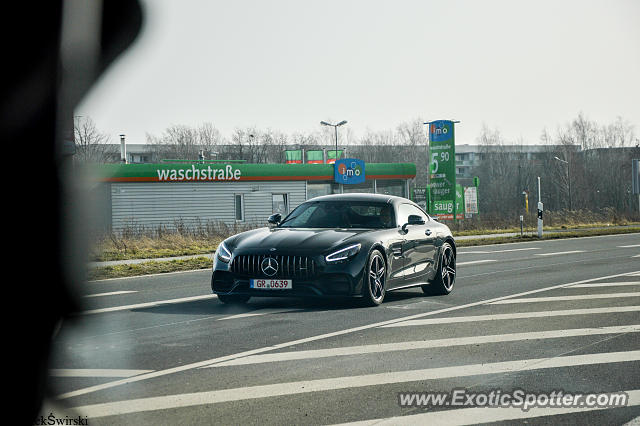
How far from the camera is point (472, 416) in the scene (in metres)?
5.39

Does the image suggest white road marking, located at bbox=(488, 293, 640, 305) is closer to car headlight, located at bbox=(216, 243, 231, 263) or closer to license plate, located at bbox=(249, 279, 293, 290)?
license plate, located at bbox=(249, 279, 293, 290)

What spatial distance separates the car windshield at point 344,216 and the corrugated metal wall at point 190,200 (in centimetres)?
3289

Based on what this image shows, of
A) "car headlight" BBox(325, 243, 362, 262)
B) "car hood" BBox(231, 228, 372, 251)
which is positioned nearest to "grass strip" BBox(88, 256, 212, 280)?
"car hood" BBox(231, 228, 372, 251)

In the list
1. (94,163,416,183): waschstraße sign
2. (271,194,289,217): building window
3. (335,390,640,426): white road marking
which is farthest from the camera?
(271,194,289,217): building window

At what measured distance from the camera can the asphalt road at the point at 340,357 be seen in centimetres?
553

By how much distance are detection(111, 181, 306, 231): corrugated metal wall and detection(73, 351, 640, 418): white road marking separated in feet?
126

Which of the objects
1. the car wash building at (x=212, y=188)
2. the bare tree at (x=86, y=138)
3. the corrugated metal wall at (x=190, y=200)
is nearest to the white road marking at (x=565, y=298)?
the car wash building at (x=212, y=188)

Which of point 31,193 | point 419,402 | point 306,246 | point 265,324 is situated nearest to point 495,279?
point 306,246

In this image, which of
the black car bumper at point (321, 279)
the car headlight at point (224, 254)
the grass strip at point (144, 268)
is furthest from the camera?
the grass strip at point (144, 268)

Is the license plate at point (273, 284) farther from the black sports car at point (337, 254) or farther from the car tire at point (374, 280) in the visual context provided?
the car tire at point (374, 280)

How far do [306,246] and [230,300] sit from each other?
151 centimetres

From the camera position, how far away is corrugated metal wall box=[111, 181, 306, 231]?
152ft

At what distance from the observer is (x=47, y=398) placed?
587cm

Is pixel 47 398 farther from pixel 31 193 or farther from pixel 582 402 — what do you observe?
pixel 31 193
